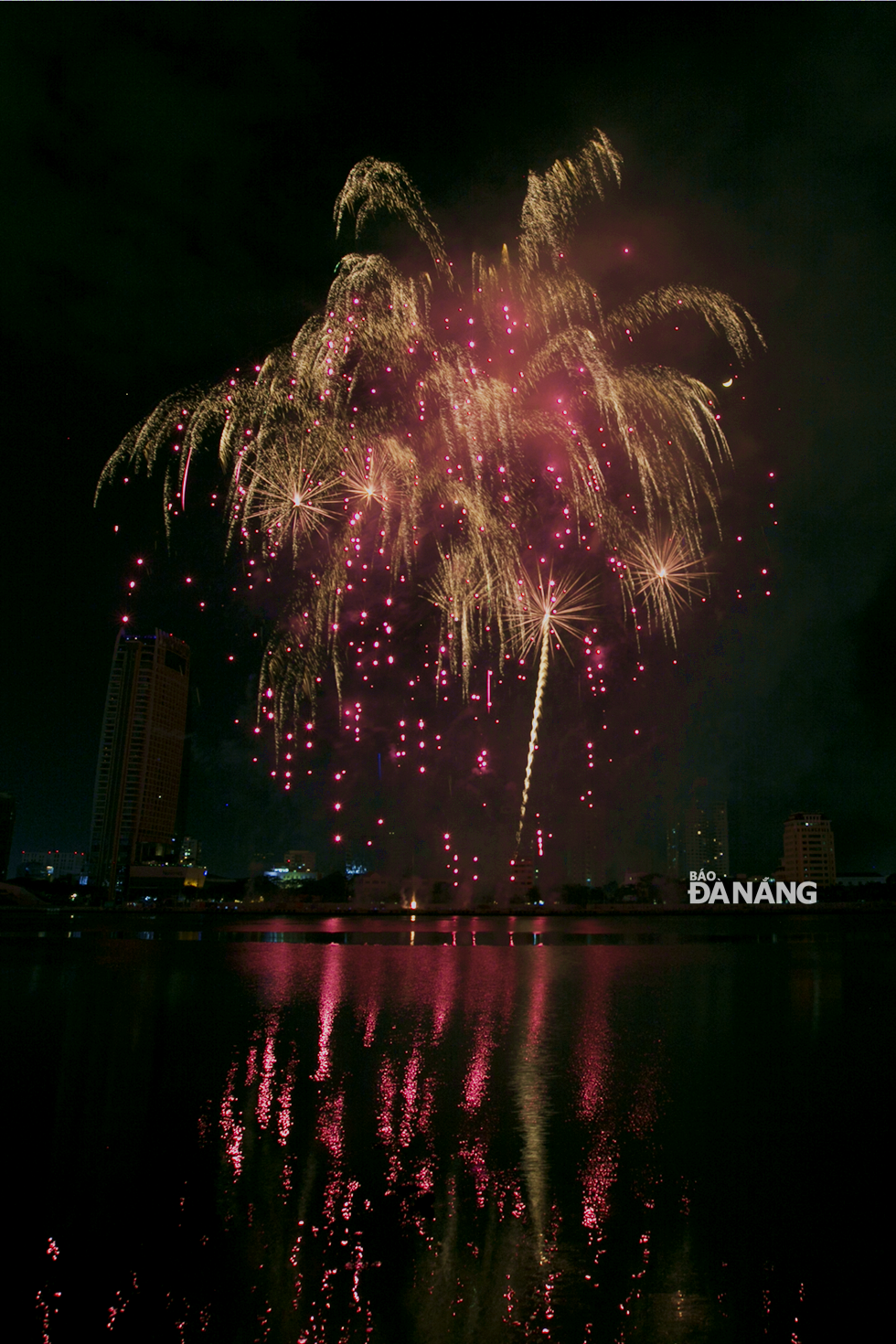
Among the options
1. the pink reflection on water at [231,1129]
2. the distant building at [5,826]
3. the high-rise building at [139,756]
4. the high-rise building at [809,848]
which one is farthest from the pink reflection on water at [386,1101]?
the high-rise building at [809,848]

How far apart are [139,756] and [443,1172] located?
107m

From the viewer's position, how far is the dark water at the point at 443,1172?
473cm

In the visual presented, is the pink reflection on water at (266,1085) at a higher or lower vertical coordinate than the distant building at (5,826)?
lower

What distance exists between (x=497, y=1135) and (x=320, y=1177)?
Result: 1.95 meters

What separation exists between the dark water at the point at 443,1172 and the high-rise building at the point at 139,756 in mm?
89824

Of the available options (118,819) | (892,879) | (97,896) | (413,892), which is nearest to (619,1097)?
(413,892)

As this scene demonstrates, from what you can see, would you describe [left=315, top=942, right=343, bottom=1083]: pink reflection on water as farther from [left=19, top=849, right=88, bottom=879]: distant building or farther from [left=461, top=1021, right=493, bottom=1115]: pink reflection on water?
[left=19, top=849, right=88, bottom=879]: distant building

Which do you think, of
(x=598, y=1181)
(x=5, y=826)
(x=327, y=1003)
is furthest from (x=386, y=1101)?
(x=5, y=826)

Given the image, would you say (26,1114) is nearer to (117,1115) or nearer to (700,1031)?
(117,1115)

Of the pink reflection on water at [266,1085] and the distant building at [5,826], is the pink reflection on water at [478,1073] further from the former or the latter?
the distant building at [5,826]

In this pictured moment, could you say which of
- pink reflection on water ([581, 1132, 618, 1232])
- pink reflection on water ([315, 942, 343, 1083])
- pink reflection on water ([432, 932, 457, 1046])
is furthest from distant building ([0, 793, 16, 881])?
pink reflection on water ([581, 1132, 618, 1232])

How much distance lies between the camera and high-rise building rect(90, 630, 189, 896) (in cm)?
10012

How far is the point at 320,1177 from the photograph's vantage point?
22.1 ft

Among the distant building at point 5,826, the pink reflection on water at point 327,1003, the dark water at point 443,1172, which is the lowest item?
the dark water at point 443,1172
